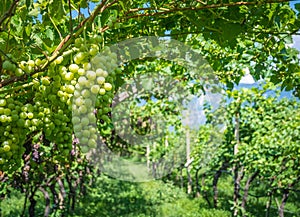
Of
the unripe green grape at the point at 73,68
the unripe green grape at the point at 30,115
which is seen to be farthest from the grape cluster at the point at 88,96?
Answer: the unripe green grape at the point at 30,115

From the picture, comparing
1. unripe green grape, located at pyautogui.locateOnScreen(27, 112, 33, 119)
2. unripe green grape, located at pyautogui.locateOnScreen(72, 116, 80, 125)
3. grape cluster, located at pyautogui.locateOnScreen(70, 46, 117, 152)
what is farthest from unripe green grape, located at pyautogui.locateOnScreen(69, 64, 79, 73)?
unripe green grape, located at pyautogui.locateOnScreen(27, 112, 33, 119)

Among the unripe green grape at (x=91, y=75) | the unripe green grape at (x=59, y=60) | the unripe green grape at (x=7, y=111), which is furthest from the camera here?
the unripe green grape at (x=7, y=111)

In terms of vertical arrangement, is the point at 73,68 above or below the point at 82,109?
above

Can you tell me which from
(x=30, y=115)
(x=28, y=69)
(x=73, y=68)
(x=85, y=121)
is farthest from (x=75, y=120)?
(x=30, y=115)

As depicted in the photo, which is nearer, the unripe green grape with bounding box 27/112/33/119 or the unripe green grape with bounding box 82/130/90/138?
the unripe green grape with bounding box 82/130/90/138

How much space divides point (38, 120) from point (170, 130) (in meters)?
7.86

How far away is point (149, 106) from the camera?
7.74m

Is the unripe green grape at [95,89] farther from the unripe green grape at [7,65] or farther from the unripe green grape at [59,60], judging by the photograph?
the unripe green grape at [7,65]

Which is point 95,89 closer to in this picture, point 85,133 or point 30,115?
point 85,133

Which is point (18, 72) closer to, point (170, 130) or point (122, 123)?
point (122, 123)

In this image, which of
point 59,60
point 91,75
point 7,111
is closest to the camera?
point 91,75

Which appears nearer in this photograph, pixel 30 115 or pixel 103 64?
pixel 103 64

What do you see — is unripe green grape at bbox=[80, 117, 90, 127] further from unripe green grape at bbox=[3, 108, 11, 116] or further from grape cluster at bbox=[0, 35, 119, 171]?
unripe green grape at bbox=[3, 108, 11, 116]

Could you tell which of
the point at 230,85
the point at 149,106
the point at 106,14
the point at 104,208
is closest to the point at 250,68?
the point at 230,85
